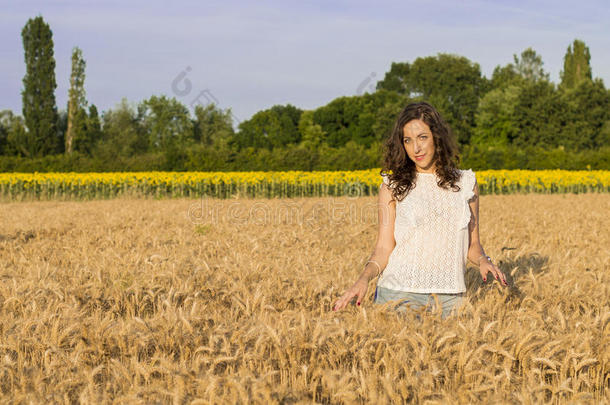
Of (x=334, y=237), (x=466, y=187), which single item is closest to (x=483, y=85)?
(x=334, y=237)

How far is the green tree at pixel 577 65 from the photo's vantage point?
68438 millimetres

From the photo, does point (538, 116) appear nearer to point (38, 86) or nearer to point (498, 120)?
point (498, 120)

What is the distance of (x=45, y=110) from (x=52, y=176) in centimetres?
1978

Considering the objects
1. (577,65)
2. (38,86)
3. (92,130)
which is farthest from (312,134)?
(577,65)

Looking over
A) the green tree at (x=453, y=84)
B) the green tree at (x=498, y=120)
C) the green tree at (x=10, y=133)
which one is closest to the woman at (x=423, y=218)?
the green tree at (x=10, y=133)

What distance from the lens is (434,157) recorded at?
3.50 m

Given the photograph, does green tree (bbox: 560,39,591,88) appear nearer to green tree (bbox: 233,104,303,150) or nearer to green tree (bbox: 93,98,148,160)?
green tree (bbox: 233,104,303,150)

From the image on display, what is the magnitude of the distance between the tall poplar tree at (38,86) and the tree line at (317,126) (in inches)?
3.1

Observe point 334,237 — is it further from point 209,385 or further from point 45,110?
point 45,110

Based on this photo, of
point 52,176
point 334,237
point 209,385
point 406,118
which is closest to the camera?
point 209,385

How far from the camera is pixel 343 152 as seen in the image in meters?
28.5

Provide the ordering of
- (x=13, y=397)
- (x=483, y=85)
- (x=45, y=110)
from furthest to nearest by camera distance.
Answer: (x=483, y=85), (x=45, y=110), (x=13, y=397)

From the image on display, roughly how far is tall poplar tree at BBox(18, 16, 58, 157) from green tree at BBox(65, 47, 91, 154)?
91.8 inches

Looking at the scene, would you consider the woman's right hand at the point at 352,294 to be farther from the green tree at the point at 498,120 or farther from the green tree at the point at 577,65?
the green tree at the point at 577,65
